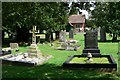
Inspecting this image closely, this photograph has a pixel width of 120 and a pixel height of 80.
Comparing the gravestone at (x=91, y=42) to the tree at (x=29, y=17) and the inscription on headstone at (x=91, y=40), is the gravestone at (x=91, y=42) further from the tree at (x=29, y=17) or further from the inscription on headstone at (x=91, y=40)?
the tree at (x=29, y=17)

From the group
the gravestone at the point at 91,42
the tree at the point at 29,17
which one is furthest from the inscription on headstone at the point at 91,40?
the tree at the point at 29,17

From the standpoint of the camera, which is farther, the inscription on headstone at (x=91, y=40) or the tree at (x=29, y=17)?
the inscription on headstone at (x=91, y=40)

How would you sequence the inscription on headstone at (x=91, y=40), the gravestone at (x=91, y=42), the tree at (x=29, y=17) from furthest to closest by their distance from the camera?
the inscription on headstone at (x=91, y=40), the gravestone at (x=91, y=42), the tree at (x=29, y=17)

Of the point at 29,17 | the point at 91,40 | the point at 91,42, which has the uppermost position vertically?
the point at 29,17

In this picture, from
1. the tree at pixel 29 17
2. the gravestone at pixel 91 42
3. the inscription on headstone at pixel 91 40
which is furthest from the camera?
the inscription on headstone at pixel 91 40

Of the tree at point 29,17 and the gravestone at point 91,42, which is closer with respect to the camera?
the tree at point 29,17

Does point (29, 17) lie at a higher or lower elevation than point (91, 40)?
higher

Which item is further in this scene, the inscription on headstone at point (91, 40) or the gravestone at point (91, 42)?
the inscription on headstone at point (91, 40)

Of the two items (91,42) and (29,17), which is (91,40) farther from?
(29,17)

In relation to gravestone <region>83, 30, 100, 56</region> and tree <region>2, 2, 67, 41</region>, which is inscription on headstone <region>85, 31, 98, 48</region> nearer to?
gravestone <region>83, 30, 100, 56</region>

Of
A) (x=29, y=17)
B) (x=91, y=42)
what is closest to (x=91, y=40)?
(x=91, y=42)

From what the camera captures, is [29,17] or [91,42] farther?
[29,17]

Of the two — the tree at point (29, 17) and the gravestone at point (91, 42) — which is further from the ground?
the tree at point (29, 17)

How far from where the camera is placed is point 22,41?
31094 mm
